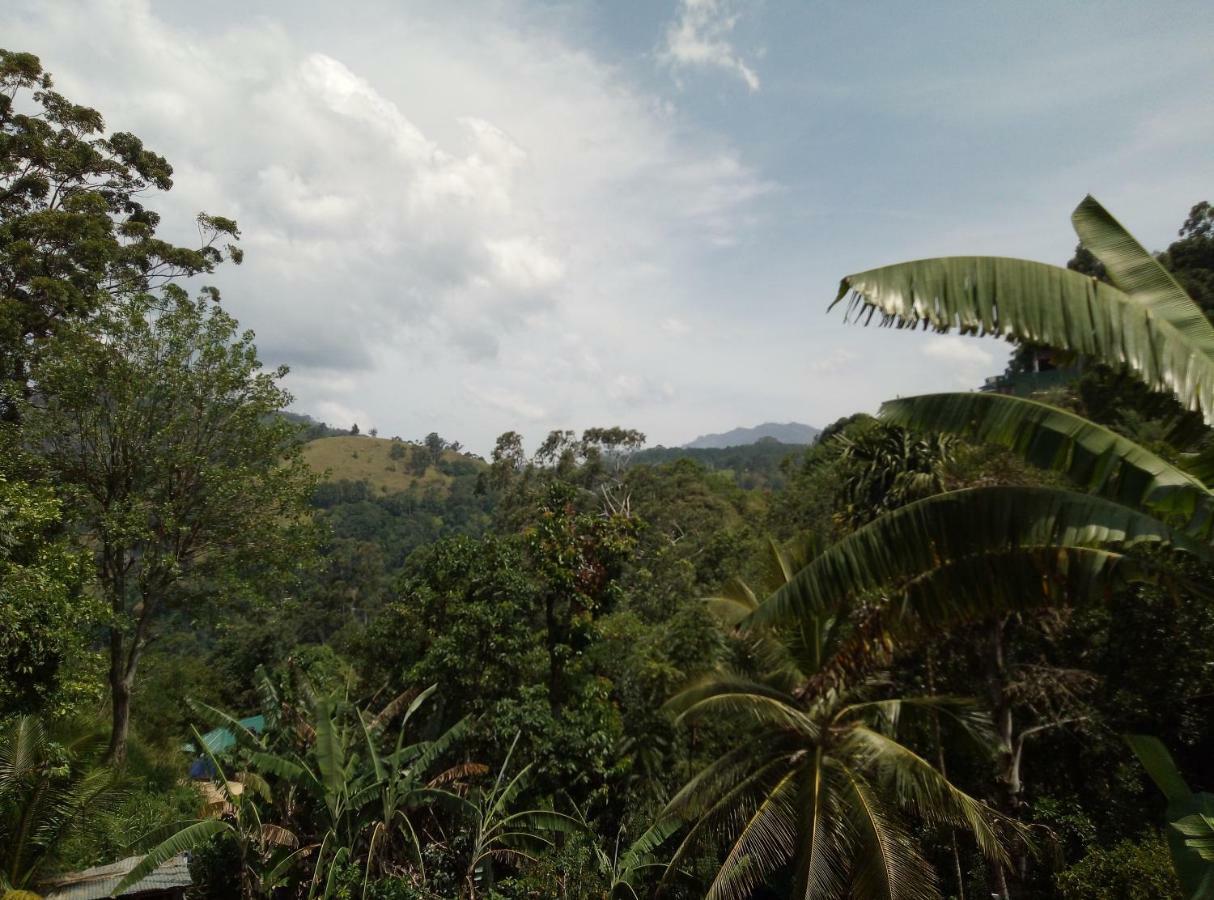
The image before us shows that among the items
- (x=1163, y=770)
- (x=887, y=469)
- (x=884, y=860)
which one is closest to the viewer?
(x=1163, y=770)

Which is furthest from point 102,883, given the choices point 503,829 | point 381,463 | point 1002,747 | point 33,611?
point 381,463

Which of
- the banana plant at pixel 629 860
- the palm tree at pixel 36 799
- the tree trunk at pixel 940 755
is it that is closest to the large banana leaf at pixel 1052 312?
the tree trunk at pixel 940 755

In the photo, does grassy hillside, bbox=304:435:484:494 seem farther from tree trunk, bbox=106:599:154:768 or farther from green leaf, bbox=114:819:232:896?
green leaf, bbox=114:819:232:896

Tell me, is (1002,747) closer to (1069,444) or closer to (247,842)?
(1069,444)

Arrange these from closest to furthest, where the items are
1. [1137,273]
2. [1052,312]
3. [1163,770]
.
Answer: [1052,312] → [1163,770] → [1137,273]

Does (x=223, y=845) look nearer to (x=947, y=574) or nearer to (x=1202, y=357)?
(x=947, y=574)

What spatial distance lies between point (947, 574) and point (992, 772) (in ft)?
23.2

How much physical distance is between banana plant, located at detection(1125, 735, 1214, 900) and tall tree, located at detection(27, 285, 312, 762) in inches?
534

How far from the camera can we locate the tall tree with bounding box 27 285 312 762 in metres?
12.6

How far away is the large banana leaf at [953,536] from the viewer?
3.96 metres

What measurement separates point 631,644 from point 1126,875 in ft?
27.8

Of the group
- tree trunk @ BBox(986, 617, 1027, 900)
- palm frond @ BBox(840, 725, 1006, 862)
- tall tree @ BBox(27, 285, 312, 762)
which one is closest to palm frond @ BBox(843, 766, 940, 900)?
palm frond @ BBox(840, 725, 1006, 862)

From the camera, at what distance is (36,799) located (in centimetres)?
777

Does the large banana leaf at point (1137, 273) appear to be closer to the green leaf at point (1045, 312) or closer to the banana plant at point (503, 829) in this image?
the green leaf at point (1045, 312)
